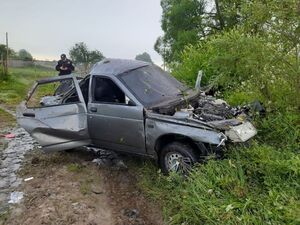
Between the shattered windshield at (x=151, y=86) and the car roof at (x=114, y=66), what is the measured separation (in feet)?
0.34

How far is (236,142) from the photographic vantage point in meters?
5.00

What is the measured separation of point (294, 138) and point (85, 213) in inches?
120

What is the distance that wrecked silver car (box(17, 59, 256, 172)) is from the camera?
→ 5195 millimetres

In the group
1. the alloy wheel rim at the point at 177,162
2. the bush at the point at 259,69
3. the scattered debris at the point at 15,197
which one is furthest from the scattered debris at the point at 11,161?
the bush at the point at 259,69

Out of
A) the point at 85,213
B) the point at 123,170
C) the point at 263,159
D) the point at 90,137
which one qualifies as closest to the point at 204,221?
the point at 263,159

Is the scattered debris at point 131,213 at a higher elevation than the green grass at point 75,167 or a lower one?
lower

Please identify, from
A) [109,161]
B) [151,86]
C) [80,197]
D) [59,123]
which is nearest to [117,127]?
[151,86]

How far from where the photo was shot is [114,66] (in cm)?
644

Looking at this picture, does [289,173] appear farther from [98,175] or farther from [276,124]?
[98,175]

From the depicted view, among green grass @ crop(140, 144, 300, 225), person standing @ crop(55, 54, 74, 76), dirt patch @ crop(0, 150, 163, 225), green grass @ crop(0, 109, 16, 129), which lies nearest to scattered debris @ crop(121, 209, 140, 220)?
dirt patch @ crop(0, 150, 163, 225)

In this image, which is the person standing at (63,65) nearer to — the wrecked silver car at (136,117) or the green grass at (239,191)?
the wrecked silver car at (136,117)

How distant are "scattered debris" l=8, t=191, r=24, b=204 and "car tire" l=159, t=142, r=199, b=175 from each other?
83.9 inches

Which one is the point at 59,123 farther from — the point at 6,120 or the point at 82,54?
the point at 82,54

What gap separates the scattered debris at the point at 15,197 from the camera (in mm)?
5410
